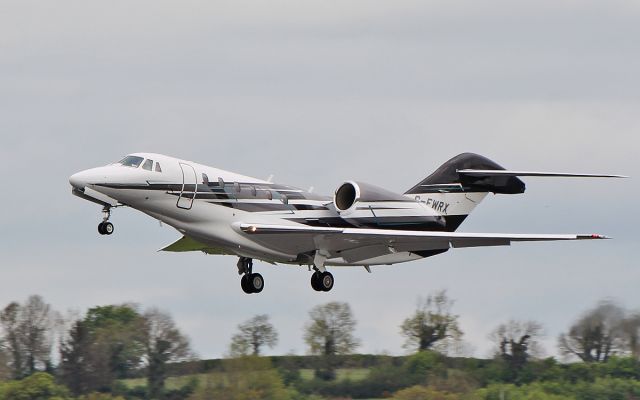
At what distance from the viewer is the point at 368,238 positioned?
4088 centimetres

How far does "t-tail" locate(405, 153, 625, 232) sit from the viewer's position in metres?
45.3

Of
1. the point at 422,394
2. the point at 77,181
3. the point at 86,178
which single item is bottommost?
the point at 422,394

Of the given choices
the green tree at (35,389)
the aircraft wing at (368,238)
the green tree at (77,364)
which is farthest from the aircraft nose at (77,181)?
the green tree at (77,364)

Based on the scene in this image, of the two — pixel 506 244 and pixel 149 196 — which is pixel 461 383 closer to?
pixel 506 244

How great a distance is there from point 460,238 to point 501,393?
2612cm

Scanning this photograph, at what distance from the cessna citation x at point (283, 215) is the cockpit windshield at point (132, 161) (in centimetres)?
3

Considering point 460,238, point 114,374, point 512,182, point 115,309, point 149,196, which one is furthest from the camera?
point 115,309

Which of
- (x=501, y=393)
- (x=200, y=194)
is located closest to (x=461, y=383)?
(x=501, y=393)

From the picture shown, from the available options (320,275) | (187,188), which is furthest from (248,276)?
(187,188)

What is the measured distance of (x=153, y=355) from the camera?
223 feet

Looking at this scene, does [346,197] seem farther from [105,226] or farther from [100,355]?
[100,355]

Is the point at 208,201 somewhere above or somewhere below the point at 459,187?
below

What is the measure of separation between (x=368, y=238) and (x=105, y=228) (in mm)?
7402

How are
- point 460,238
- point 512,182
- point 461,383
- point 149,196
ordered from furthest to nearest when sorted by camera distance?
point 461,383
point 512,182
point 460,238
point 149,196
